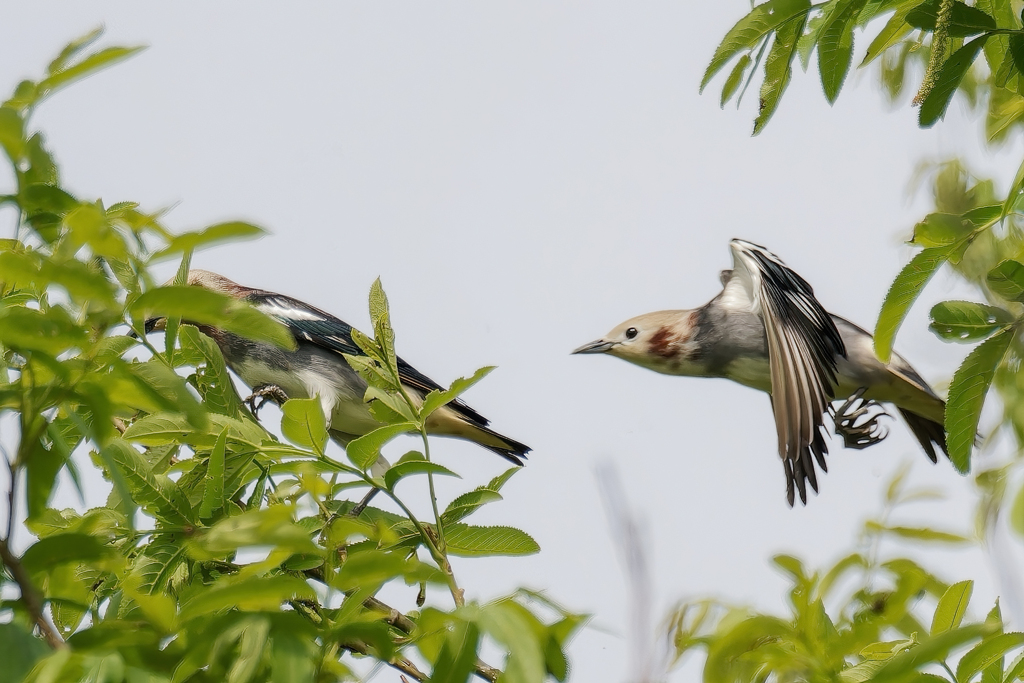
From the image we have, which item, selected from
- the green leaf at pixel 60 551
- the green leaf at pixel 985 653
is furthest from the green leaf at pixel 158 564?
the green leaf at pixel 985 653

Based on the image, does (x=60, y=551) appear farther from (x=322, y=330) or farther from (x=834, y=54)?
(x=322, y=330)

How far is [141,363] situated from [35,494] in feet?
0.82

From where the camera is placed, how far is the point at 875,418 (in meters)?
6.38

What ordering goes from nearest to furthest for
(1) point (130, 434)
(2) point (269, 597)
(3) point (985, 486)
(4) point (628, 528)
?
(2) point (269, 597)
(4) point (628, 528)
(1) point (130, 434)
(3) point (985, 486)

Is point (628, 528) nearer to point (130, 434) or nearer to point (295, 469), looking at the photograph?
point (295, 469)

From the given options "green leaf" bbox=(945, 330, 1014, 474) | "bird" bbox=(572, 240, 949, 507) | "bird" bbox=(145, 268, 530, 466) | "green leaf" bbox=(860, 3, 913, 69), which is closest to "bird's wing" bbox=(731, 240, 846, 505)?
"bird" bbox=(572, 240, 949, 507)

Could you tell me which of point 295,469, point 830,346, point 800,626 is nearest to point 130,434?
point 295,469

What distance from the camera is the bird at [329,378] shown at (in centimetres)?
665

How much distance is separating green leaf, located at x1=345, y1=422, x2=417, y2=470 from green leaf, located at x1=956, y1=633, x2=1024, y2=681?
1.18 metres

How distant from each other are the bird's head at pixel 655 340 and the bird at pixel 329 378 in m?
0.97

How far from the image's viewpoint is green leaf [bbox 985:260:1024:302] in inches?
94.2

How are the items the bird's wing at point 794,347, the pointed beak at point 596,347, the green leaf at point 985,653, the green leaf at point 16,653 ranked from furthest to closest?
the pointed beak at point 596,347 < the bird's wing at point 794,347 < the green leaf at point 985,653 < the green leaf at point 16,653

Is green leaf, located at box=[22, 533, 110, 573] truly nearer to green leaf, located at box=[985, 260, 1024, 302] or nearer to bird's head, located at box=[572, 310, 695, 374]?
green leaf, located at box=[985, 260, 1024, 302]

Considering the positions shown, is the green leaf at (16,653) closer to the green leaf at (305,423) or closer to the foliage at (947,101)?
the green leaf at (305,423)
